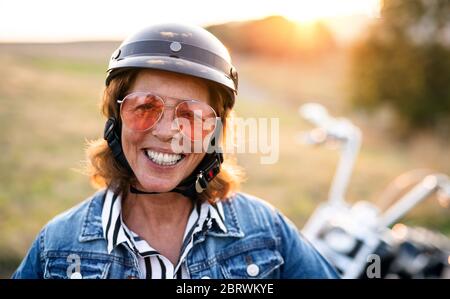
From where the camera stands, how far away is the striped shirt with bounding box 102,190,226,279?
1.88 m

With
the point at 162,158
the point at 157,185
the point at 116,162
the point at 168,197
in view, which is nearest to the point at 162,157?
the point at 162,158

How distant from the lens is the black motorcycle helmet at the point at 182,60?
1.95m

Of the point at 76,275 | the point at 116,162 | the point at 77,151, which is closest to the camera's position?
the point at 76,275

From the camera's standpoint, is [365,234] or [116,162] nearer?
[116,162]

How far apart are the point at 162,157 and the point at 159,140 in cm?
7

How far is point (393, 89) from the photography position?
14.9 meters

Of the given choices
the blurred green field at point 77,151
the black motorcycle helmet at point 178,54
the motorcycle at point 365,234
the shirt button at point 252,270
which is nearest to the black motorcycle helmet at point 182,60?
the black motorcycle helmet at point 178,54

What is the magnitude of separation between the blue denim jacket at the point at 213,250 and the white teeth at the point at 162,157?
345mm

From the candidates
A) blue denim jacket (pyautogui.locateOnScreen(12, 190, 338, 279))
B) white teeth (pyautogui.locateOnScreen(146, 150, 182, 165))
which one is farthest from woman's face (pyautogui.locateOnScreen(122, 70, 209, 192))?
blue denim jacket (pyautogui.locateOnScreen(12, 190, 338, 279))

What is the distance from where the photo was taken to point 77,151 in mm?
8336

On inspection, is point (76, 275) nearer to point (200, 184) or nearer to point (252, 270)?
point (200, 184)

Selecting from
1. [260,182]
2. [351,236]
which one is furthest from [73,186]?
[351,236]
